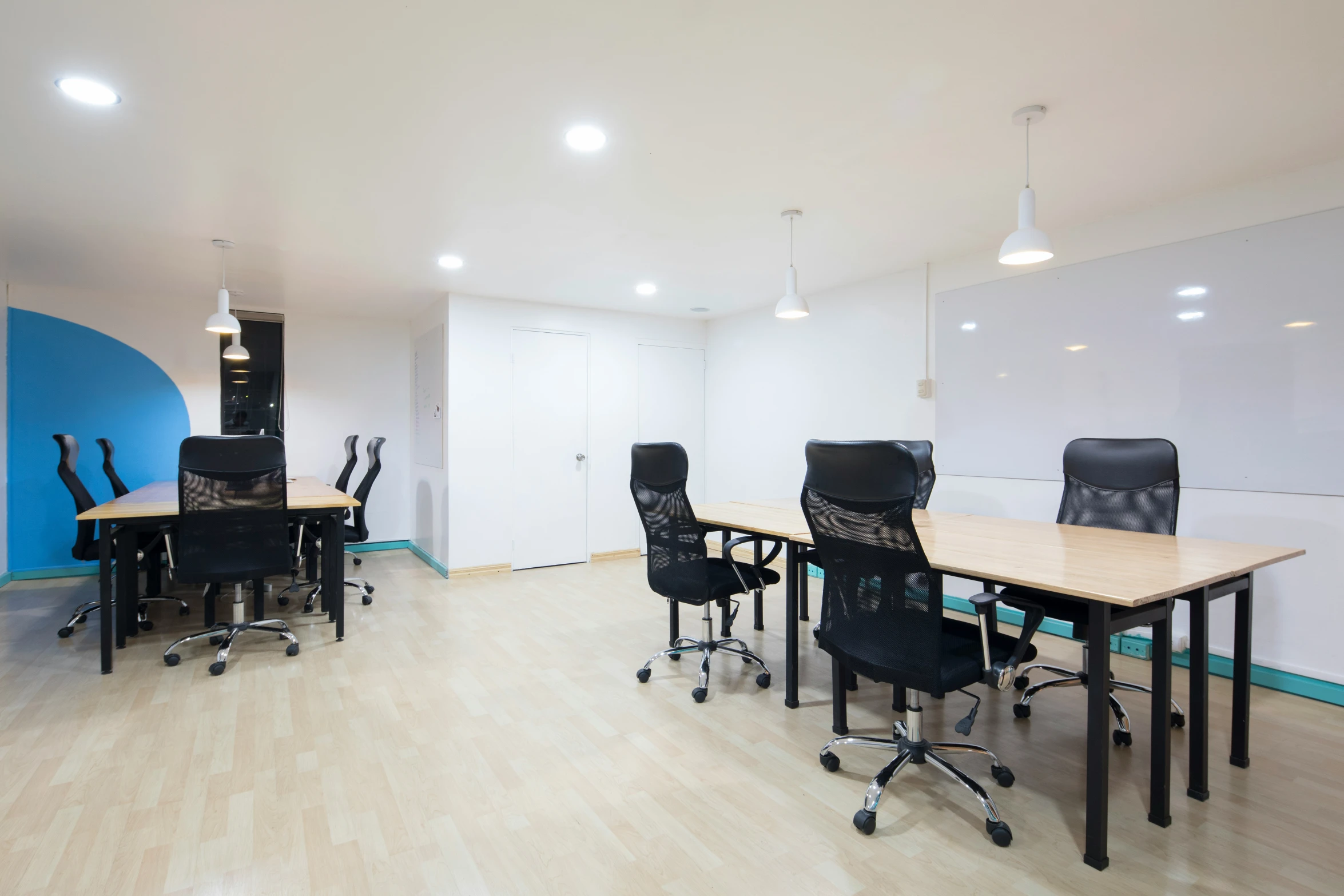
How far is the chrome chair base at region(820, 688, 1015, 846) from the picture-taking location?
2.00 metres

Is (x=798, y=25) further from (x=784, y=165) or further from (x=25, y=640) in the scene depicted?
(x=25, y=640)

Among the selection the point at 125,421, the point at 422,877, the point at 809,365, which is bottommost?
the point at 422,877

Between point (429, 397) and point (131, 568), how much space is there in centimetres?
306

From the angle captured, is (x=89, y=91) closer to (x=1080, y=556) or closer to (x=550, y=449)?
(x=1080, y=556)


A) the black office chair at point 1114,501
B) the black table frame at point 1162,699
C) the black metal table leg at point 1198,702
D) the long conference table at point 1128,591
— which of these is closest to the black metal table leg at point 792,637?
the long conference table at point 1128,591

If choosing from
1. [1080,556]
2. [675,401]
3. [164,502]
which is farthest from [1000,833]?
[675,401]

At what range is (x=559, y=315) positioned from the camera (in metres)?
6.24

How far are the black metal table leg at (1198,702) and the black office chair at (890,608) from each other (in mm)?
504

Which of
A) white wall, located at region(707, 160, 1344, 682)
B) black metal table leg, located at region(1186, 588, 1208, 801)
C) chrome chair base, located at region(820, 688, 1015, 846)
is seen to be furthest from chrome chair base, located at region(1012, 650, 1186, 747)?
white wall, located at region(707, 160, 1344, 682)

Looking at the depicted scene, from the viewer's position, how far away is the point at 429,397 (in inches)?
251

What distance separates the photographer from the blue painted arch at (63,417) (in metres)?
5.52

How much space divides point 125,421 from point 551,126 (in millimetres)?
5737

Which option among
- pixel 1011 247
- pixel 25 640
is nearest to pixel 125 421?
pixel 25 640

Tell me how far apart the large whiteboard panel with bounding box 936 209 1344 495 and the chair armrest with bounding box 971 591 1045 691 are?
7.63ft
